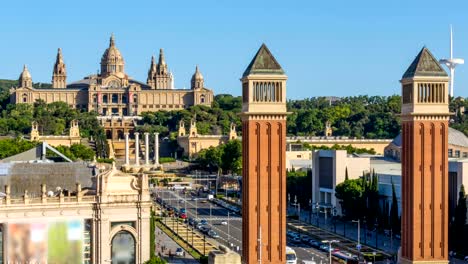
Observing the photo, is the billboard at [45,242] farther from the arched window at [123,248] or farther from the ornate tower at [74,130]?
the ornate tower at [74,130]

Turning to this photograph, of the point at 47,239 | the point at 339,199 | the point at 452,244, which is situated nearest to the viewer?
the point at 47,239

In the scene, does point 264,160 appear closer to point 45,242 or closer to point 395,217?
point 45,242

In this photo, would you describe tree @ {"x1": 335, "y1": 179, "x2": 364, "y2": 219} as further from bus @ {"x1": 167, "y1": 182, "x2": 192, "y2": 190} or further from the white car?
bus @ {"x1": 167, "y1": 182, "x2": 192, "y2": 190}

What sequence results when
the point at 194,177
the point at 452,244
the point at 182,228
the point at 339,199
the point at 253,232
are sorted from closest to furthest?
the point at 253,232, the point at 452,244, the point at 182,228, the point at 339,199, the point at 194,177

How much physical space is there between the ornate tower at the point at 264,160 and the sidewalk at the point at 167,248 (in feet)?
47.7

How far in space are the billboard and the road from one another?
20.5 meters

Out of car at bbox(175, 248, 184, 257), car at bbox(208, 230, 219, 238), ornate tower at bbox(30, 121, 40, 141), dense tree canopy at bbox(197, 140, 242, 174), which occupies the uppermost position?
ornate tower at bbox(30, 121, 40, 141)

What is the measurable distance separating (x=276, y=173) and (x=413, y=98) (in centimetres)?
998

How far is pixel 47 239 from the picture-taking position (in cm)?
6112

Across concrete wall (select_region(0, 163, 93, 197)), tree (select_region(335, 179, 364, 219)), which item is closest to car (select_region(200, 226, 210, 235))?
tree (select_region(335, 179, 364, 219))

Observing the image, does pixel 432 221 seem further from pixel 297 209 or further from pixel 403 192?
pixel 297 209

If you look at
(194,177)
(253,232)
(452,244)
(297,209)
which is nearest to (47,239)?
(253,232)

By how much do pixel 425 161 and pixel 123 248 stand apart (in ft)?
66.0

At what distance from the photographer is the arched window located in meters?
64.4
